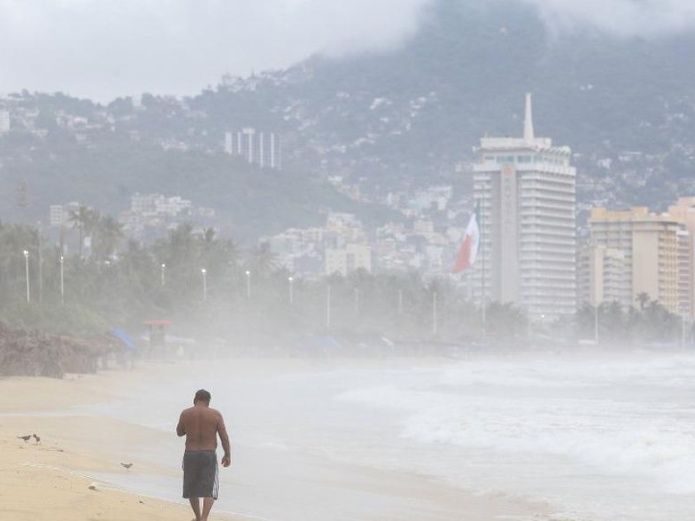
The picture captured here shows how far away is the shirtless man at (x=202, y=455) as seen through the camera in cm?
1393

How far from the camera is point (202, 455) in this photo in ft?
45.7

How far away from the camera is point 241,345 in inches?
4407

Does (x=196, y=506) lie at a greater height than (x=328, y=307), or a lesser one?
greater

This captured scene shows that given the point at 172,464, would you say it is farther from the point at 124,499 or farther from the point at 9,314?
the point at 9,314

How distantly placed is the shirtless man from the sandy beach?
0.62 meters

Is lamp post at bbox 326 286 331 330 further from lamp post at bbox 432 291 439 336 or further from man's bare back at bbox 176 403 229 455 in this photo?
man's bare back at bbox 176 403 229 455

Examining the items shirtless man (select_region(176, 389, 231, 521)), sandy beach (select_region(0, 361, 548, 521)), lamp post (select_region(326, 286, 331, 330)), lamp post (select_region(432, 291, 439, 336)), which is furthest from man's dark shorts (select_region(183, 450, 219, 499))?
lamp post (select_region(432, 291, 439, 336))

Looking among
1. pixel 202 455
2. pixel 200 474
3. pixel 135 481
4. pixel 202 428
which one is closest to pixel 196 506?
pixel 200 474

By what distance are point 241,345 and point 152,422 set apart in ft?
260

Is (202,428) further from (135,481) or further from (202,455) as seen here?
(135,481)

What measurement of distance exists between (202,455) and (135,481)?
15.7 ft

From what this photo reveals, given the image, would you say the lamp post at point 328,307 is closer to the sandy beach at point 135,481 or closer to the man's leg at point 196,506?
the sandy beach at point 135,481

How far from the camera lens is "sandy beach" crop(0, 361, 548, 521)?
47.7 feet

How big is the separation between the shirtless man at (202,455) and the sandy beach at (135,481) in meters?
0.62
